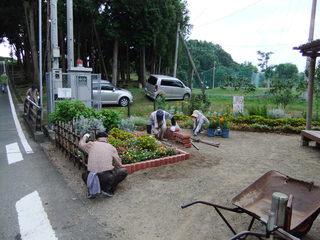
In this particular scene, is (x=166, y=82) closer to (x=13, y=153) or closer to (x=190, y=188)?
(x=13, y=153)

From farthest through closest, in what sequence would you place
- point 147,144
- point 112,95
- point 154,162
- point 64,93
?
point 112,95 → point 64,93 → point 147,144 → point 154,162

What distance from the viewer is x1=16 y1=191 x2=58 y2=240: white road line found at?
3.74 meters

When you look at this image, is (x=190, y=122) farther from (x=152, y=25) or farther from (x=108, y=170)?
(x=152, y=25)

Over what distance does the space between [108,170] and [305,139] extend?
6852mm

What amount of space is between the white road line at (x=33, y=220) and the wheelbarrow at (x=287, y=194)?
2.02 meters

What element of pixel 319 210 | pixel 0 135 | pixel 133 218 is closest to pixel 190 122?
pixel 0 135

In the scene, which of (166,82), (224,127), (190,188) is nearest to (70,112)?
(190,188)

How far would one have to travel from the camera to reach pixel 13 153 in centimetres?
787

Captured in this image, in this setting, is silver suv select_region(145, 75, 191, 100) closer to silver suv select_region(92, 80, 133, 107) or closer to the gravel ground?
silver suv select_region(92, 80, 133, 107)

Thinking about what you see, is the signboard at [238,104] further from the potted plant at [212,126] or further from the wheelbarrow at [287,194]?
the wheelbarrow at [287,194]

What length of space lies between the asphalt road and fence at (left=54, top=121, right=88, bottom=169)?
0.50 m

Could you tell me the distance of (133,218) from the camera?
13.7ft

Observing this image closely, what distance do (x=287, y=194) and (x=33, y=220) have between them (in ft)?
11.7

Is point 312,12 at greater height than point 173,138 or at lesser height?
greater
